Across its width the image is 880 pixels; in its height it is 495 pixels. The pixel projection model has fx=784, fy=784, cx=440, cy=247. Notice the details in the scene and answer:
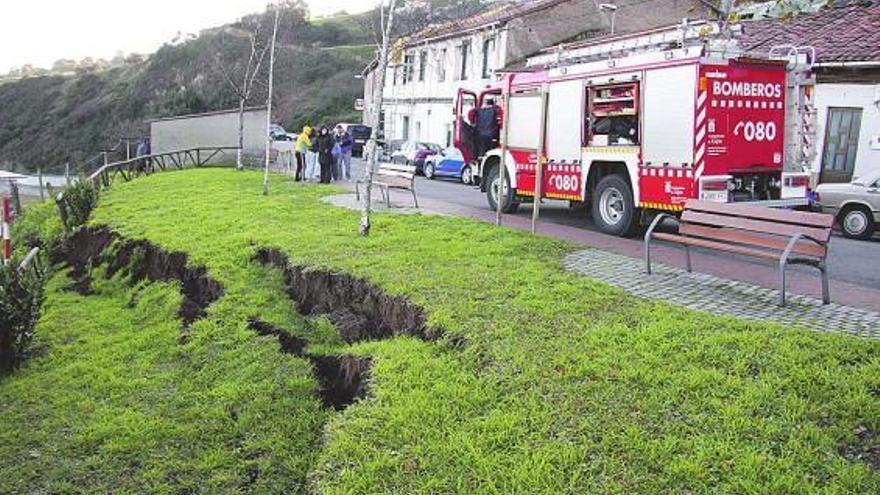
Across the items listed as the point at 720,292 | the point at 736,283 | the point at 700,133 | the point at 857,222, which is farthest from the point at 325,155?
the point at 720,292

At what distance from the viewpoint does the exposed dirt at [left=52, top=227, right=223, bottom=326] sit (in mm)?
10258

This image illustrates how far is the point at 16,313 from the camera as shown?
356 inches

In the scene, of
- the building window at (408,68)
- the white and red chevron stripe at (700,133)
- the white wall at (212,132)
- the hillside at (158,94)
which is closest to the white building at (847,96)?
the white and red chevron stripe at (700,133)

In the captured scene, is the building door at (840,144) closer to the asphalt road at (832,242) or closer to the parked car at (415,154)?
the asphalt road at (832,242)

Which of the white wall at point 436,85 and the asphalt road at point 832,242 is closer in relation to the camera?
the asphalt road at point 832,242

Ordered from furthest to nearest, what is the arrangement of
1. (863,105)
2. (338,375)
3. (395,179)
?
1. (863,105)
2. (395,179)
3. (338,375)

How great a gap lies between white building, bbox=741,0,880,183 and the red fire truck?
838 centimetres

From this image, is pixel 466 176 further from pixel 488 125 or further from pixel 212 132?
pixel 488 125

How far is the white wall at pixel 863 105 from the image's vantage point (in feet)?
65.3

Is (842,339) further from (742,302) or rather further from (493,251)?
(493,251)

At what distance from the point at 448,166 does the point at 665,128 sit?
1671cm

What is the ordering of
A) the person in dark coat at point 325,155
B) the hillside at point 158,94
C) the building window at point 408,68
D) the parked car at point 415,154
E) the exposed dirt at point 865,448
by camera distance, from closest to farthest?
the exposed dirt at point 865,448 < the person in dark coat at point 325,155 < the parked car at point 415,154 < the building window at point 408,68 < the hillside at point 158,94

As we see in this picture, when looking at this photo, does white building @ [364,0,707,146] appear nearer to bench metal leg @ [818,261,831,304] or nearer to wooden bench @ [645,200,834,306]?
wooden bench @ [645,200,834,306]

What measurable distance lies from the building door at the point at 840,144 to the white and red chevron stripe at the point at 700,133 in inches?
467
